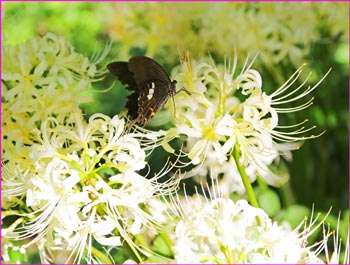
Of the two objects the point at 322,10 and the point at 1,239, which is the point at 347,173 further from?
the point at 1,239

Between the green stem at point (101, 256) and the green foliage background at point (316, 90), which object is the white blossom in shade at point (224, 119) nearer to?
the green stem at point (101, 256)

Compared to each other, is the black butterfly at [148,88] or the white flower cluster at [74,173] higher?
the black butterfly at [148,88]

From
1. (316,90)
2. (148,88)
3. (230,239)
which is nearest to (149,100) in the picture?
(148,88)

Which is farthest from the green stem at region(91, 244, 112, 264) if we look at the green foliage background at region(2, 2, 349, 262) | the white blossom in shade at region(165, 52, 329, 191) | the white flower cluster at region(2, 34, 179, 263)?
the green foliage background at region(2, 2, 349, 262)


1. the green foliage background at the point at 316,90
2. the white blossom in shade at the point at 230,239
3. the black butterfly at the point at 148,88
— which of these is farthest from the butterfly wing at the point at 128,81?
the green foliage background at the point at 316,90

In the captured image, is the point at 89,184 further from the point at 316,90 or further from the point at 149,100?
the point at 316,90

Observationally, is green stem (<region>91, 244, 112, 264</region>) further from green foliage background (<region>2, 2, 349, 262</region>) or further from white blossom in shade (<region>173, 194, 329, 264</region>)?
green foliage background (<region>2, 2, 349, 262</region>)
